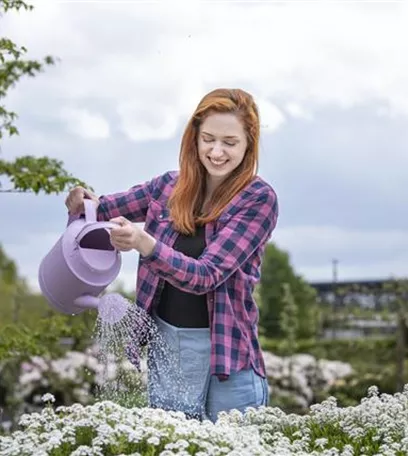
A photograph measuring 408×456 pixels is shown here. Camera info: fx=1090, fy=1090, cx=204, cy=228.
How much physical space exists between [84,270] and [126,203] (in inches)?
15.4

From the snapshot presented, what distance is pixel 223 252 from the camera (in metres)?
3.99

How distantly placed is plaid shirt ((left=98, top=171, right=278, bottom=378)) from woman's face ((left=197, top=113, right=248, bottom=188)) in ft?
0.40

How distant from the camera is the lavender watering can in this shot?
4168 millimetres

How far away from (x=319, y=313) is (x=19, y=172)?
8.21 metres

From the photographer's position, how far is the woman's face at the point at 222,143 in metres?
4.16

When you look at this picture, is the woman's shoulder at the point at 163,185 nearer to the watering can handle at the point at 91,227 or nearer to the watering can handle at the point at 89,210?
the watering can handle at the point at 89,210

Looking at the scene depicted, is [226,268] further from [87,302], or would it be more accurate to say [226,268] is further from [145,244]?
[87,302]

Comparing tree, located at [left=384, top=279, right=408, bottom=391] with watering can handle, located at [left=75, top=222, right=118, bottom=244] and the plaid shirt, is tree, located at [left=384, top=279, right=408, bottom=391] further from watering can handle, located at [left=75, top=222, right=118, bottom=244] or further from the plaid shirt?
watering can handle, located at [left=75, top=222, right=118, bottom=244]

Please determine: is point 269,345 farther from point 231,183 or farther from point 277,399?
point 231,183

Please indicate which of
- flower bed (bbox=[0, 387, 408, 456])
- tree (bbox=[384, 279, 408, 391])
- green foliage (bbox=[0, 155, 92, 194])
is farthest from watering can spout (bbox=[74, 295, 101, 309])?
tree (bbox=[384, 279, 408, 391])

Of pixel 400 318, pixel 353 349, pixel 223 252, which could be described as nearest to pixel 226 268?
pixel 223 252

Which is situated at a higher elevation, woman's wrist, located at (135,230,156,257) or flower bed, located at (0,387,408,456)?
woman's wrist, located at (135,230,156,257)

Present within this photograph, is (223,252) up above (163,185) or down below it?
below

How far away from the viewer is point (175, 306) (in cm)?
409
